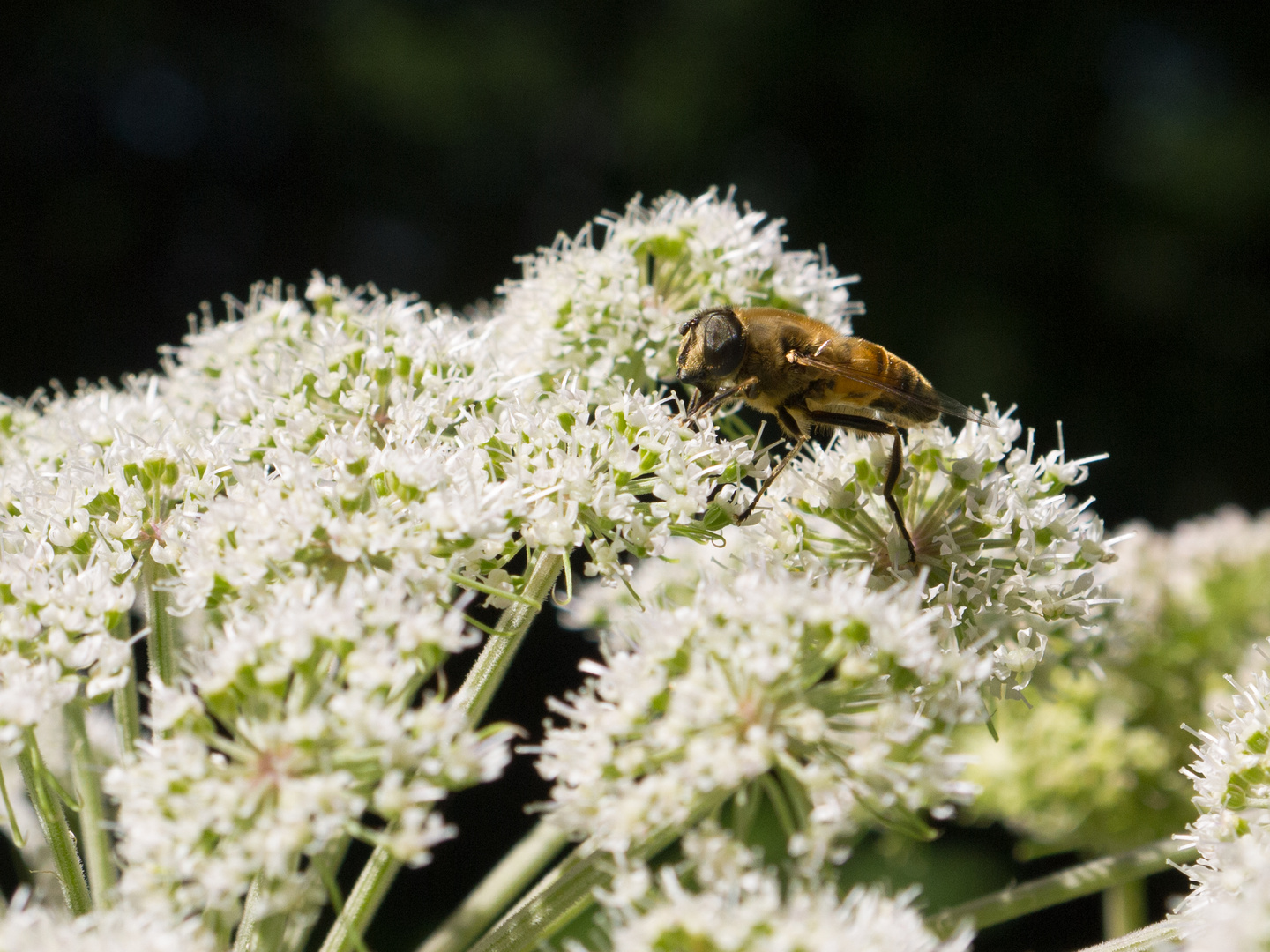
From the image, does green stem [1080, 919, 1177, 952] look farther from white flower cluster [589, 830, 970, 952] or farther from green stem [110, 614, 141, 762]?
green stem [110, 614, 141, 762]

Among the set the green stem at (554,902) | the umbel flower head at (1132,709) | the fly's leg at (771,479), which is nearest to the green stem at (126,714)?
the green stem at (554,902)

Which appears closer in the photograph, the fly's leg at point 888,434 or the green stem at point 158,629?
the green stem at point 158,629

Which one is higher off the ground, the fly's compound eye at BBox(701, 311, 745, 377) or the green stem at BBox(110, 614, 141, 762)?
the fly's compound eye at BBox(701, 311, 745, 377)

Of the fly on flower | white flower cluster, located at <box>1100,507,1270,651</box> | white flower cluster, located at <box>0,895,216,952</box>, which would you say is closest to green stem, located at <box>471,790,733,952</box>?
white flower cluster, located at <box>0,895,216,952</box>

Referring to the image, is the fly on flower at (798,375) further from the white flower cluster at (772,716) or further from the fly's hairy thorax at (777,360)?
the white flower cluster at (772,716)

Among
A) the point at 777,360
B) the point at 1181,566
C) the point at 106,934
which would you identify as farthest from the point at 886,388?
the point at 106,934

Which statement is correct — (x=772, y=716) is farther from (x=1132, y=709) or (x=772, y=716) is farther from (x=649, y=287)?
(x=1132, y=709)
